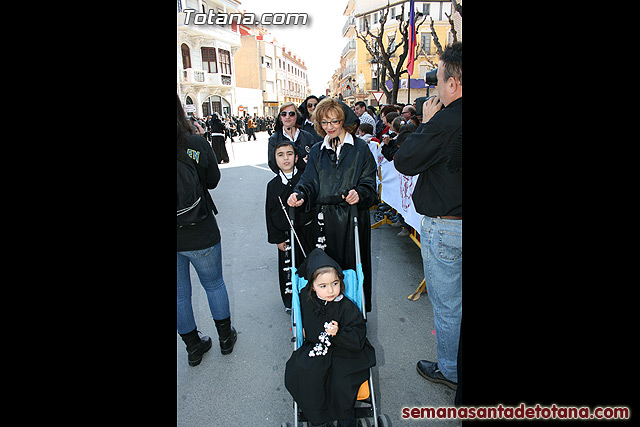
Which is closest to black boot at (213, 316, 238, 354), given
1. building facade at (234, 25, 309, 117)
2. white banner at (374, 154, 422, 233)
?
white banner at (374, 154, 422, 233)

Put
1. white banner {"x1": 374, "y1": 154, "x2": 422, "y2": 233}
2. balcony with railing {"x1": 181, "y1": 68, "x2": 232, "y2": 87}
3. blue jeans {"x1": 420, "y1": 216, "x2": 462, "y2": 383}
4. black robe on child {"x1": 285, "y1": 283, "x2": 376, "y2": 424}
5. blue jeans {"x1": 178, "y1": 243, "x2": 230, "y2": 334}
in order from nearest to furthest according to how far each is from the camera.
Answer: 1. black robe on child {"x1": 285, "y1": 283, "x2": 376, "y2": 424}
2. blue jeans {"x1": 420, "y1": 216, "x2": 462, "y2": 383}
3. blue jeans {"x1": 178, "y1": 243, "x2": 230, "y2": 334}
4. white banner {"x1": 374, "y1": 154, "x2": 422, "y2": 233}
5. balcony with railing {"x1": 181, "y1": 68, "x2": 232, "y2": 87}

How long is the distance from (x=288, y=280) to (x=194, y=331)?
0.92 meters

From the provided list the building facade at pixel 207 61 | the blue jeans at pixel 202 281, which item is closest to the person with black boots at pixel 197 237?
the blue jeans at pixel 202 281

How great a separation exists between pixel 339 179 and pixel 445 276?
107 cm

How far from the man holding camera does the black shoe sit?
5 cm

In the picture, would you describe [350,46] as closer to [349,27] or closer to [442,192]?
[349,27]

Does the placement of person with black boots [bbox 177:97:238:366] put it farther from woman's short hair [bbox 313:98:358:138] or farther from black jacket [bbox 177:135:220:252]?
woman's short hair [bbox 313:98:358:138]

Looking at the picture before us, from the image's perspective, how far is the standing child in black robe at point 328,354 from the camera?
180 centimetres

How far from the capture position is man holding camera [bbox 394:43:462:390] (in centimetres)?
171

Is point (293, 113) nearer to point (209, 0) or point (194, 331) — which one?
point (194, 331)
